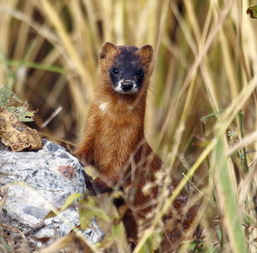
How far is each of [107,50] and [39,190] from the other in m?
1.79

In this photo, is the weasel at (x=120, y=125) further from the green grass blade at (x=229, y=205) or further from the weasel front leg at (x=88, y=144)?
the green grass blade at (x=229, y=205)

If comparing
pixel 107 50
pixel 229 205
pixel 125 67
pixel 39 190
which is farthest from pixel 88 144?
Answer: pixel 229 205

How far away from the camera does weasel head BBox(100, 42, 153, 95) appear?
4.68m

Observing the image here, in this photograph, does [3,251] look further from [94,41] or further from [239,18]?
[94,41]

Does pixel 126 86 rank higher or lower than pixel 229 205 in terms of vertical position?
lower

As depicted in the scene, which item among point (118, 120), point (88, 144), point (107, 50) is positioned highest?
point (107, 50)

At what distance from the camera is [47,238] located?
127 inches

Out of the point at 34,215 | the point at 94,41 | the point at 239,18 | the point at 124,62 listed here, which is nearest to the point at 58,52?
the point at 94,41

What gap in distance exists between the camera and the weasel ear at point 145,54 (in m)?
4.93

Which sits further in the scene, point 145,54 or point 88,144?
point 145,54

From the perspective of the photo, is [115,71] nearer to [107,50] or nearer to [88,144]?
[107,50]

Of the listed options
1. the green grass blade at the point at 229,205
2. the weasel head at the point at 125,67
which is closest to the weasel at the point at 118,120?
the weasel head at the point at 125,67

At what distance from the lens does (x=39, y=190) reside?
3.39 metres

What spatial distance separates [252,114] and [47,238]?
11.2 feet
